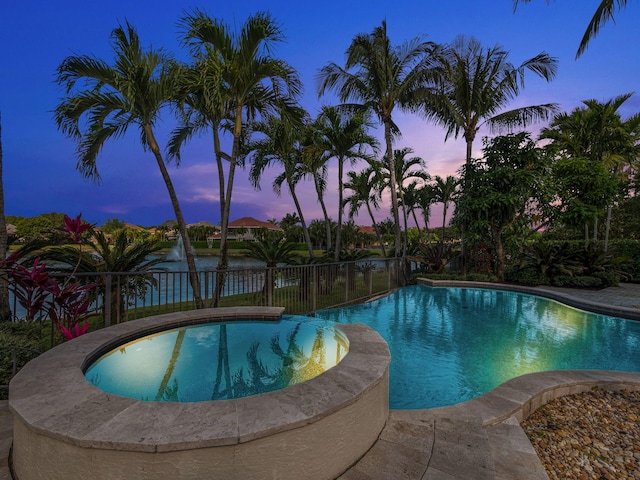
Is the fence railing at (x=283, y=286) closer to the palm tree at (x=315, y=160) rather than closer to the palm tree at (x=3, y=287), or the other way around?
the palm tree at (x=3, y=287)

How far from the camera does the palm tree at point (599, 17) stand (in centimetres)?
687

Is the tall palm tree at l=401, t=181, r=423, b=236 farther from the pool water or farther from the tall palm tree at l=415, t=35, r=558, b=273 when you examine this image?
the pool water

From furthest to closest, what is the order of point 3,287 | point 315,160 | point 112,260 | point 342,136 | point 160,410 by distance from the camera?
point 315,160, point 342,136, point 112,260, point 3,287, point 160,410

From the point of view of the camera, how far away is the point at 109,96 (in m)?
6.50

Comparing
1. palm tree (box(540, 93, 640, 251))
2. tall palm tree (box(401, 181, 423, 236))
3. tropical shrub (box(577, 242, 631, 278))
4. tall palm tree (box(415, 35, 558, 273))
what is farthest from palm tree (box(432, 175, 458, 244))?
tropical shrub (box(577, 242, 631, 278))

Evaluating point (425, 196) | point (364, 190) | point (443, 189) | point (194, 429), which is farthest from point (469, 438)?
point (443, 189)

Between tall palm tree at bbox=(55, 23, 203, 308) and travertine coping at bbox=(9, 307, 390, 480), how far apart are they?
4.26 metres

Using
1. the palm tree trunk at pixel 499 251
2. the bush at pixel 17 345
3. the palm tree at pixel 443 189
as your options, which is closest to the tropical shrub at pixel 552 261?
the palm tree trunk at pixel 499 251

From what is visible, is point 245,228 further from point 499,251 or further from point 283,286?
point 283,286

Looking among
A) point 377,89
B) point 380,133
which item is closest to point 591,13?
point 377,89

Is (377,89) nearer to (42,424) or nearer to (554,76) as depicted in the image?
(554,76)

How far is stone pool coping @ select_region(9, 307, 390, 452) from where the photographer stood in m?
1.53

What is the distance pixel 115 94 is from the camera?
6523 millimetres

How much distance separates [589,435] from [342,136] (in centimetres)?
1060
